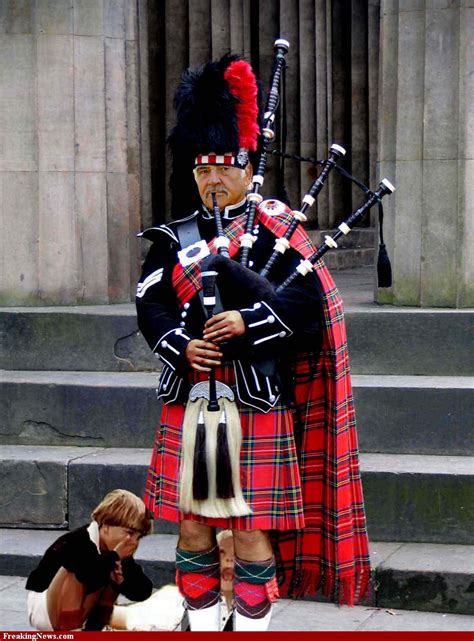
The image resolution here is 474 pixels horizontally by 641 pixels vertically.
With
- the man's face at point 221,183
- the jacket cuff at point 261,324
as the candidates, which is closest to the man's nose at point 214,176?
the man's face at point 221,183

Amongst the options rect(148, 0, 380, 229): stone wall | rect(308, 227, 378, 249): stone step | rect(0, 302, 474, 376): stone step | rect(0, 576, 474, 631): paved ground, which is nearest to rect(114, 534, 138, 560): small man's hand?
Answer: rect(0, 576, 474, 631): paved ground

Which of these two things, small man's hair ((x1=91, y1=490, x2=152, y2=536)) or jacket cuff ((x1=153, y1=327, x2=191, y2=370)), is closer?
jacket cuff ((x1=153, y1=327, x2=191, y2=370))

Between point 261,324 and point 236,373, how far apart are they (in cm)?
22

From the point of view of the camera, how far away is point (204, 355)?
5.09 m

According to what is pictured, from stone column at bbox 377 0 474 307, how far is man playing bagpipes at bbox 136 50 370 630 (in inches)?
92.9

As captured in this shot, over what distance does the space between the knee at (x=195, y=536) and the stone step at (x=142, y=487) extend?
1.45 m

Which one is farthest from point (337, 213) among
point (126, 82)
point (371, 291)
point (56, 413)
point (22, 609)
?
point (22, 609)

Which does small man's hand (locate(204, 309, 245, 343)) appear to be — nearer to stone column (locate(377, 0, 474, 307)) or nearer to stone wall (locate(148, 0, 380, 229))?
stone column (locate(377, 0, 474, 307))

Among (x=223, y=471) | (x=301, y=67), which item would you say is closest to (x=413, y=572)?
(x=223, y=471)

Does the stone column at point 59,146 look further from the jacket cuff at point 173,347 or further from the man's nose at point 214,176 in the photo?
the jacket cuff at point 173,347

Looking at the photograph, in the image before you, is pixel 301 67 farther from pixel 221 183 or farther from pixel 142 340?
pixel 221 183

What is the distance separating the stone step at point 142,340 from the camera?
7.28 m

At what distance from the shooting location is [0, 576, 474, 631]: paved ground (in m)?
5.92
